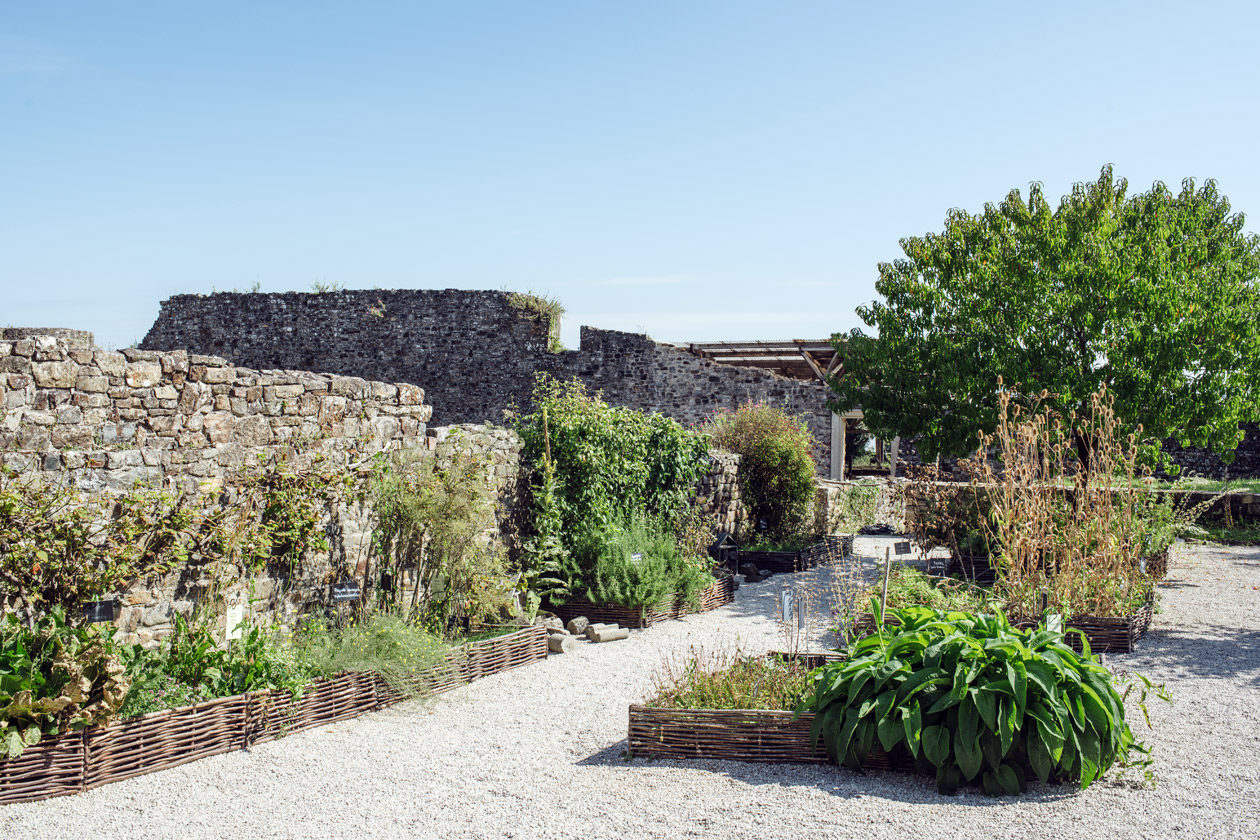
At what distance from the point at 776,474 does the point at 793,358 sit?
269 inches

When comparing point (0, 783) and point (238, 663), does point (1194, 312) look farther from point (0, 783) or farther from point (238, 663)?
point (0, 783)

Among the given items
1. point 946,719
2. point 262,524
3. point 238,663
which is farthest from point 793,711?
point 262,524

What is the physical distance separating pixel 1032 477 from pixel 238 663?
5.95 metres

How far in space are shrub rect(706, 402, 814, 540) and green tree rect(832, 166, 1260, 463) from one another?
39.0 inches

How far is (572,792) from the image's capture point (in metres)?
4.50

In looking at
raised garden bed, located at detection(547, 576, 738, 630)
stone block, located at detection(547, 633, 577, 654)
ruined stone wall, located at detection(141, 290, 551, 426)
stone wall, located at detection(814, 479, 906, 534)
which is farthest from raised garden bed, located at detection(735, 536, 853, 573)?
ruined stone wall, located at detection(141, 290, 551, 426)

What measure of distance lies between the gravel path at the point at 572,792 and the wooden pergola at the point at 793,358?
11.8 m

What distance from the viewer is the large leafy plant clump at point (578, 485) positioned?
844cm

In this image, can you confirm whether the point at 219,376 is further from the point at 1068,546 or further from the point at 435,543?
the point at 1068,546

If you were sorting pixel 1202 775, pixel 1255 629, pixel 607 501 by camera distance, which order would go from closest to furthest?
pixel 1202 775, pixel 1255 629, pixel 607 501

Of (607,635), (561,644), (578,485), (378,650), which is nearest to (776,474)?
(578,485)

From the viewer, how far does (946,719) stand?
4.39m

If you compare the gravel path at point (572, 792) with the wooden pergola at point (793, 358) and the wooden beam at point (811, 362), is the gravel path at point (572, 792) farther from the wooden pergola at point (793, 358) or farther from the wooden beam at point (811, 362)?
the wooden beam at point (811, 362)

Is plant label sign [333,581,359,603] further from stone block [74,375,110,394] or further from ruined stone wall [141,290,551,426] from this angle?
ruined stone wall [141,290,551,426]
